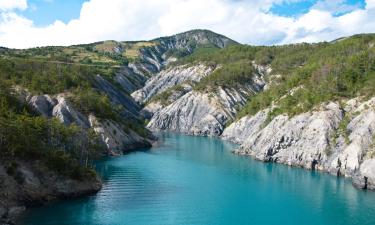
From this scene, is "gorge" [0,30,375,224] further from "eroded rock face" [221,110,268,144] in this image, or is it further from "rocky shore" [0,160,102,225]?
"eroded rock face" [221,110,268,144]

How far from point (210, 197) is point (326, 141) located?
46.5 meters

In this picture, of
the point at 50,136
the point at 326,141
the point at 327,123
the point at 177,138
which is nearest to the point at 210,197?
the point at 50,136

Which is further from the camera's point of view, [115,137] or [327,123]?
[115,137]

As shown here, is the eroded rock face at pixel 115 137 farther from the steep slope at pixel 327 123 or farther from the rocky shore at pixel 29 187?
the rocky shore at pixel 29 187

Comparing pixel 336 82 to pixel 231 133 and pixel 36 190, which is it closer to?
pixel 231 133

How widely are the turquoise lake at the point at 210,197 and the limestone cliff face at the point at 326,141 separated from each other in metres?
3.87

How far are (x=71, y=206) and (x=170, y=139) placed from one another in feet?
359

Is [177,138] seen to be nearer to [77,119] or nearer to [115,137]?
[115,137]

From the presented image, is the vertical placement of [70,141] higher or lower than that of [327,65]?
lower

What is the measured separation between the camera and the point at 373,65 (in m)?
144

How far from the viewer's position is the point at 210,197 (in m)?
87.4

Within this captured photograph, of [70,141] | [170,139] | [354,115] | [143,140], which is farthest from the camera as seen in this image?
[170,139]

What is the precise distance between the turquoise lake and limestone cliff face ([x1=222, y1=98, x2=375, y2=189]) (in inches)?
152

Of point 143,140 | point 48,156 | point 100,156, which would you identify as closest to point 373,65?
point 143,140
